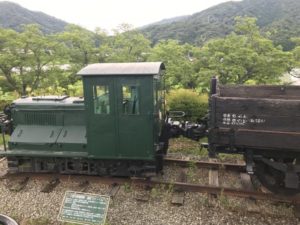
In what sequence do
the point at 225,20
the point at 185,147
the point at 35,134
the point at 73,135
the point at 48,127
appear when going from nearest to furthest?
the point at 73,135 → the point at 35,134 → the point at 48,127 → the point at 185,147 → the point at 225,20

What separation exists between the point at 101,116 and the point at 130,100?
2.56 feet

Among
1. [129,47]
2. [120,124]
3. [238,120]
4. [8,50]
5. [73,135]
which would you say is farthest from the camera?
[129,47]

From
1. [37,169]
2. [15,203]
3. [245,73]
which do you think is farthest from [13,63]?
[245,73]

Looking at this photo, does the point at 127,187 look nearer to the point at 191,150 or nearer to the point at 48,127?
the point at 48,127

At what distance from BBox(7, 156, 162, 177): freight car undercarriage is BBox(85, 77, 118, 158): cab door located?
0.48 m

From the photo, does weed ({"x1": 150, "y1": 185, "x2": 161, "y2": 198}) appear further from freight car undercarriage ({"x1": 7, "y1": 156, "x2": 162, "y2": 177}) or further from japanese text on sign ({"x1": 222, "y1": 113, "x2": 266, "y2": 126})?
japanese text on sign ({"x1": 222, "y1": 113, "x2": 266, "y2": 126})

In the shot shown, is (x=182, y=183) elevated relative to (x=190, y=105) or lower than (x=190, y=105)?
lower

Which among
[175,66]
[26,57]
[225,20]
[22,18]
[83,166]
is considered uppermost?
[22,18]

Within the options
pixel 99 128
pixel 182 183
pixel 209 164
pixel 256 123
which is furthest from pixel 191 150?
pixel 256 123

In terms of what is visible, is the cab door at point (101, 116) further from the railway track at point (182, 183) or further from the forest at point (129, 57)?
the forest at point (129, 57)

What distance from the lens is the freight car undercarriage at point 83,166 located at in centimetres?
670

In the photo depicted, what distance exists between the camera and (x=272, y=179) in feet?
19.4

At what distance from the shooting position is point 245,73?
13.0 m

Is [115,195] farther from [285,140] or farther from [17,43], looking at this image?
[17,43]
